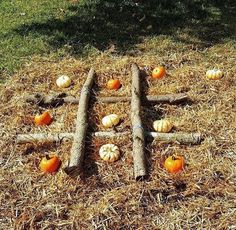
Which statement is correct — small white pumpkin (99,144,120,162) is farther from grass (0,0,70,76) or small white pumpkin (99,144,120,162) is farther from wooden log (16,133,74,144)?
grass (0,0,70,76)

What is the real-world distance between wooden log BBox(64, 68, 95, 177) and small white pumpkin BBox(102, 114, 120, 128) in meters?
0.28

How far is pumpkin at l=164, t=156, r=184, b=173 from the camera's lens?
5.68 meters

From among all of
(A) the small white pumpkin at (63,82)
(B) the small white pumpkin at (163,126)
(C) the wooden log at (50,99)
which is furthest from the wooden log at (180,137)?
(A) the small white pumpkin at (63,82)

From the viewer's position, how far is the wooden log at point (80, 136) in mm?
5637

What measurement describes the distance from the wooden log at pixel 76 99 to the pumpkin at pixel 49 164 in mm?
1444

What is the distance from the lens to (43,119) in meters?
6.71

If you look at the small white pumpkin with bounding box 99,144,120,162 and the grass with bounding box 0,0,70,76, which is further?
the grass with bounding box 0,0,70,76

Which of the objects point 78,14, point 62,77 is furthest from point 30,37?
point 62,77

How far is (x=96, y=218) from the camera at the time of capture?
5.14 meters

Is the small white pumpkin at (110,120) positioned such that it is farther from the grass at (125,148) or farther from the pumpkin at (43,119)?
the pumpkin at (43,119)

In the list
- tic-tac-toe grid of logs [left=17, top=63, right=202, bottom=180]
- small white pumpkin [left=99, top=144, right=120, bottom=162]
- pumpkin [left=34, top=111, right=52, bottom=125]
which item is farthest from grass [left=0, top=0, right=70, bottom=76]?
small white pumpkin [left=99, top=144, right=120, bottom=162]

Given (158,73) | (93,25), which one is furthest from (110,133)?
(93,25)

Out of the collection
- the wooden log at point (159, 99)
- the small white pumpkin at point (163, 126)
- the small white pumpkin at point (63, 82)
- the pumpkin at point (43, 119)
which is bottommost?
the small white pumpkin at point (63, 82)

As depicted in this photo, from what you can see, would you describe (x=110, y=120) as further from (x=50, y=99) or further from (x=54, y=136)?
(x=50, y=99)
